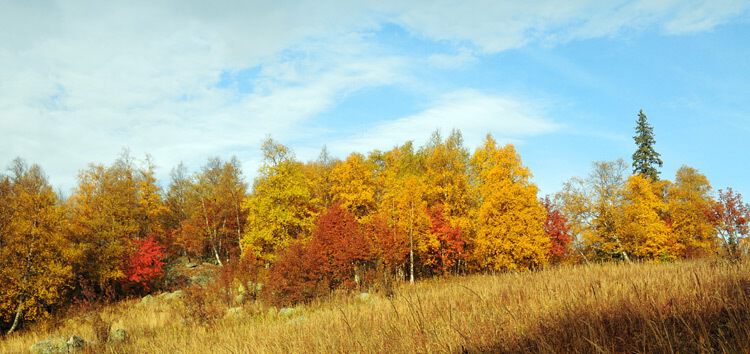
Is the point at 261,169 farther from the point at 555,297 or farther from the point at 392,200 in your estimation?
the point at 555,297

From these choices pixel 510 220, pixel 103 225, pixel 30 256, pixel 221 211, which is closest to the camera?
pixel 30 256

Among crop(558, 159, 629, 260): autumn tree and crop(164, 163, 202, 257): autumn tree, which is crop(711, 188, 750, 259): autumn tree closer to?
crop(558, 159, 629, 260): autumn tree

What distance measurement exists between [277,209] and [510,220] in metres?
15.4

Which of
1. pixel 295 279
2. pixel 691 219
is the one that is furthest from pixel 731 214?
pixel 295 279

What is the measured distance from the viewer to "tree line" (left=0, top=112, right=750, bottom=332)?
843 inches

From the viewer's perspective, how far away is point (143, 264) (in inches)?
1204

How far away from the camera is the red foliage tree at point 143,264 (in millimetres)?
30203

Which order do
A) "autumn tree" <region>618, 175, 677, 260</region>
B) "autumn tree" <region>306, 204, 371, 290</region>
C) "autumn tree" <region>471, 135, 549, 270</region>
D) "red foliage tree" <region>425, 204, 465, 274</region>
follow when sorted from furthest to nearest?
"autumn tree" <region>618, 175, 677, 260</region>
"red foliage tree" <region>425, 204, 465, 274</region>
"autumn tree" <region>471, 135, 549, 270</region>
"autumn tree" <region>306, 204, 371, 290</region>

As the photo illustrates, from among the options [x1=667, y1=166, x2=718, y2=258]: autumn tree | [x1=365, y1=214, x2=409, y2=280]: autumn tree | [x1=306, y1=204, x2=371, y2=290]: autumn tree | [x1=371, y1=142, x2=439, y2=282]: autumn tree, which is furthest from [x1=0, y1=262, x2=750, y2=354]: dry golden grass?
[x1=667, y1=166, x2=718, y2=258]: autumn tree

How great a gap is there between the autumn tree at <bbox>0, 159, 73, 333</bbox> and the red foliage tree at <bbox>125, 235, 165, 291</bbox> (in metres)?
6.72

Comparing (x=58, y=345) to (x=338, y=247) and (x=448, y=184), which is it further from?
(x=448, y=184)

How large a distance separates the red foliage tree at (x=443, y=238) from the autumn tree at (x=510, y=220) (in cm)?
275

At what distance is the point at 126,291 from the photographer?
31750mm

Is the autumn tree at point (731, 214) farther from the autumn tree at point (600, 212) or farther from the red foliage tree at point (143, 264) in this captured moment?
the red foliage tree at point (143, 264)
